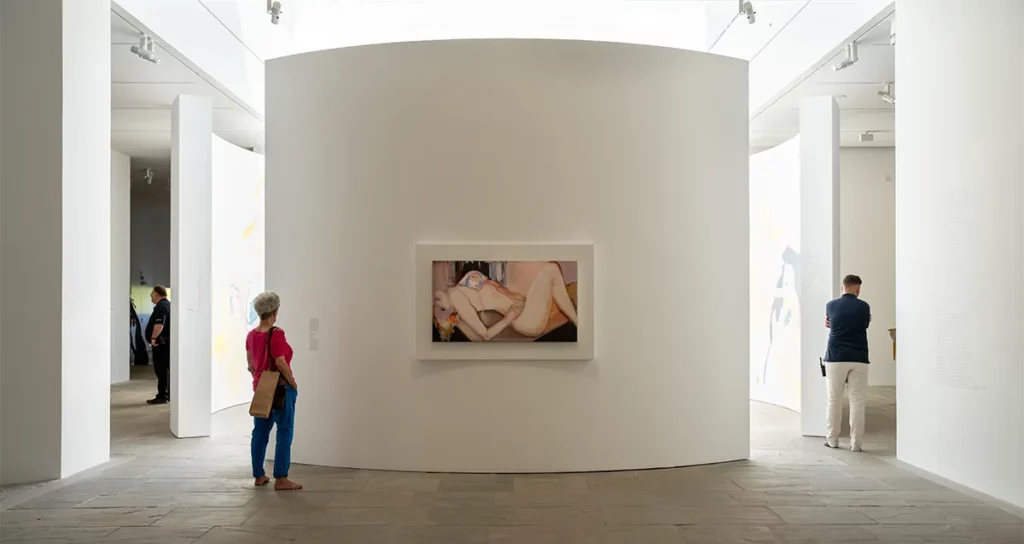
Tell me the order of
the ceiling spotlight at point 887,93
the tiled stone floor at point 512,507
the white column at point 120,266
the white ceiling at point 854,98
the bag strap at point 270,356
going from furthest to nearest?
the white column at point 120,266, the ceiling spotlight at point 887,93, the white ceiling at point 854,98, the bag strap at point 270,356, the tiled stone floor at point 512,507

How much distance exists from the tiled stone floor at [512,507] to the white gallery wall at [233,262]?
451 cm

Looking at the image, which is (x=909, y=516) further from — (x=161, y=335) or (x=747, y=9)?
(x=161, y=335)

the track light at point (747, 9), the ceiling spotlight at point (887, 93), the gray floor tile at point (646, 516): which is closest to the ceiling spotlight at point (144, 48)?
the track light at point (747, 9)

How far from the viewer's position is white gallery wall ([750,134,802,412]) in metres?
13.6

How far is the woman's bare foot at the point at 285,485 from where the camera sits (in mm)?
7711

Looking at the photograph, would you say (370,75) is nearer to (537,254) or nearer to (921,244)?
(537,254)

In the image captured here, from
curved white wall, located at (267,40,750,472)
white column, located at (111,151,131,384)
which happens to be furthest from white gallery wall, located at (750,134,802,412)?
white column, located at (111,151,131,384)

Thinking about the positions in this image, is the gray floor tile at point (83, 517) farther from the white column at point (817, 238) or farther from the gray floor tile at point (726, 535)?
the white column at point (817, 238)

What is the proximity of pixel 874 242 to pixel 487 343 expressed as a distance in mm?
10634

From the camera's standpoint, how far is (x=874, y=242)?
16562mm

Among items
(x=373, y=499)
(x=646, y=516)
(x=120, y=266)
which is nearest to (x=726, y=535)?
(x=646, y=516)

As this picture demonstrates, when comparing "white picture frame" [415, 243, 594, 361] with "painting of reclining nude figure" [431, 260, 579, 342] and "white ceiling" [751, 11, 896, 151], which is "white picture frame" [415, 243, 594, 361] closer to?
"painting of reclining nude figure" [431, 260, 579, 342]

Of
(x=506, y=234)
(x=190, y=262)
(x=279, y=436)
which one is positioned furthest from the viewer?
(x=190, y=262)

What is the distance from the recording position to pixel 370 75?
344 inches
